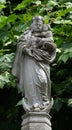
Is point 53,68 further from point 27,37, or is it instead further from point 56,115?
point 27,37

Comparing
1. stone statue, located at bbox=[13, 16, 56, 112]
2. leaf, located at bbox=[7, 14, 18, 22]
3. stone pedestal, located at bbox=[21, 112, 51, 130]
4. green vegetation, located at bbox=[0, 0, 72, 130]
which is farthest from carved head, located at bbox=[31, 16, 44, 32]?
leaf, located at bbox=[7, 14, 18, 22]

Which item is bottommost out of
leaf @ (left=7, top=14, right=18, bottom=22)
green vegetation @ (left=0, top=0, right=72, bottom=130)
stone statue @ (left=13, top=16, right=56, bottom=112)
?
green vegetation @ (left=0, top=0, right=72, bottom=130)

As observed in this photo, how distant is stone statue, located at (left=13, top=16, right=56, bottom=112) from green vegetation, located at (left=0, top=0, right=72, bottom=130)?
2365 millimetres

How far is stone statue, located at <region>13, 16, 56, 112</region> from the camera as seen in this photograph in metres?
9.61

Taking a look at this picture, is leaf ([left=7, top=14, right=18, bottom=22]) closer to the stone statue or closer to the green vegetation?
the green vegetation

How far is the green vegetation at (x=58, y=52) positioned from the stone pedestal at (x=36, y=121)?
301cm

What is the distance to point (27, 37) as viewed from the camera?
397 inches

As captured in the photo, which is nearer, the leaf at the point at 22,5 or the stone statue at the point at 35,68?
the stone statue at the point at 35,68

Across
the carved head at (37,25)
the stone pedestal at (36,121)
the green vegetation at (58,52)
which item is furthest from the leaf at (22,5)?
the stone pedestal at (36,121)

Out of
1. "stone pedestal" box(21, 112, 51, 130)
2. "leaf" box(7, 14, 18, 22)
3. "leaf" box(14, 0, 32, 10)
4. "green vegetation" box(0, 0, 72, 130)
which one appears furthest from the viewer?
"leaf" box(14, 0, 32, 10)

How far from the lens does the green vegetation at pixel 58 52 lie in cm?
1287

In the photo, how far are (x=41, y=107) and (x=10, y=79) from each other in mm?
2789

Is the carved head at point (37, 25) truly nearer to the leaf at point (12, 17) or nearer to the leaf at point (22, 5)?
the leaf at point (12, 17)

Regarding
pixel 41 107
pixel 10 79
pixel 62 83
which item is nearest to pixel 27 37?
pixel 41 107
